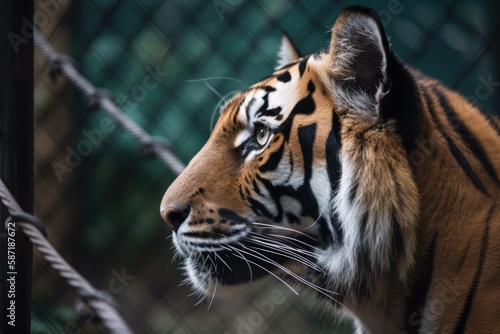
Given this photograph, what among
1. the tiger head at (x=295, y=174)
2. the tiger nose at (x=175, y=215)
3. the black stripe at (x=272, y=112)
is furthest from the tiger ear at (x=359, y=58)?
the tiger nose at (x=175, y=215)

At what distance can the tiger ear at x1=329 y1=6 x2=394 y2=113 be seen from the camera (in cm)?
106

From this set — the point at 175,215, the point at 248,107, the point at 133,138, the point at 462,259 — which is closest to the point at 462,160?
the point at 462,259

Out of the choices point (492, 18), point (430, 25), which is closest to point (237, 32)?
point (430, 25)

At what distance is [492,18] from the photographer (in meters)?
1.65

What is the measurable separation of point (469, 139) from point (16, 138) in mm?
965

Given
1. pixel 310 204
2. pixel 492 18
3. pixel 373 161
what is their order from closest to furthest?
pixel 373 161 → pixel 310 204 → pixel 492 18

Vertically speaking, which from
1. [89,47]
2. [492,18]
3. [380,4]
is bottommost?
[89,47]

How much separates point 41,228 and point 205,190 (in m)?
0.29

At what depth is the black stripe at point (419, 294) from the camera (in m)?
1.07

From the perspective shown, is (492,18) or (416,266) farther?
(492,18)

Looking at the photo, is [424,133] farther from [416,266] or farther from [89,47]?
[89,47]

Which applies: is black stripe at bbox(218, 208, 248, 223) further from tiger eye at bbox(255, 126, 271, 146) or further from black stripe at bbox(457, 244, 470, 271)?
black stripe at bbox(457, 244, 470, 271)

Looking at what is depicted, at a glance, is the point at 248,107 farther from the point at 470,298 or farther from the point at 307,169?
the point at 470,298

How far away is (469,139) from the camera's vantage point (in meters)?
1.14
